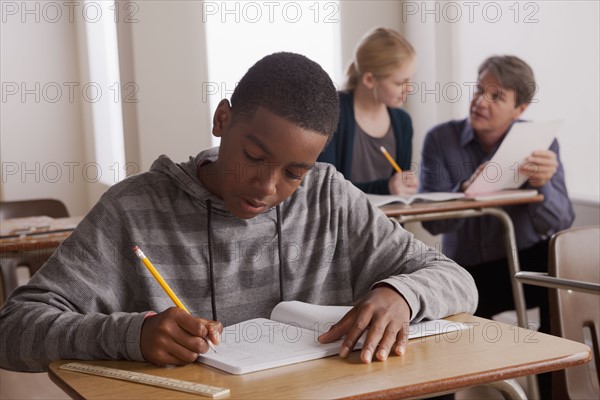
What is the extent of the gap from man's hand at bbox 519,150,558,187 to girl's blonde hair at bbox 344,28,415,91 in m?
0.66

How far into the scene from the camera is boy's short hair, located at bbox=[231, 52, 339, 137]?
1.30m

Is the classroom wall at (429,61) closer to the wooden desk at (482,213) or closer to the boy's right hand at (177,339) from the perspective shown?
the wooden desk at (482,213)

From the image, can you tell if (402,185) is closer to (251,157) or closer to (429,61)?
A: (429,61)

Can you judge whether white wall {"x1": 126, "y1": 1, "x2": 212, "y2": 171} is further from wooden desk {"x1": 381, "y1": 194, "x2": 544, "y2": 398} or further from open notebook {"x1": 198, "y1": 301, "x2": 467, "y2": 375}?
open notebook {"x1": 198, "y1": 301, "x2": 467, "y2": 375}

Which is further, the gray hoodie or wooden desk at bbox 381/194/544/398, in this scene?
wooden desk at bbox 381/194/544/398

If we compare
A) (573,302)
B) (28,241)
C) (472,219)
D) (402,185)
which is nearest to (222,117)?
(573,302)

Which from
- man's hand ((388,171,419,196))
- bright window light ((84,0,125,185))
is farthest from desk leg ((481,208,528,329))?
bright window light ((84,0,125,185))

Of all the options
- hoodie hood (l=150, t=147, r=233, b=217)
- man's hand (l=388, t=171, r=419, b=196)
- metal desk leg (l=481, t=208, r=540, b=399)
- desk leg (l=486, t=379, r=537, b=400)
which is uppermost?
hoodie hood (l=150, t=147, r=233, b=217)

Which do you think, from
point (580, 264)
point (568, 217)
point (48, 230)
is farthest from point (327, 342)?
point (568, 217)

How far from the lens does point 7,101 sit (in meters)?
6.80

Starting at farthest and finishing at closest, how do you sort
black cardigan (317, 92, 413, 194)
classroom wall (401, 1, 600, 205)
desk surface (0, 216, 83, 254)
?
classroom wall (401, 1, 600, 205) → black cardigan (317, 92, 413, 194) → desk surface (0, 216, 83, 254)

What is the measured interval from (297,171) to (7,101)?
6016 millimetres

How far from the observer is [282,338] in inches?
47.4

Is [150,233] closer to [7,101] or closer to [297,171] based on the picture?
[297,171]
